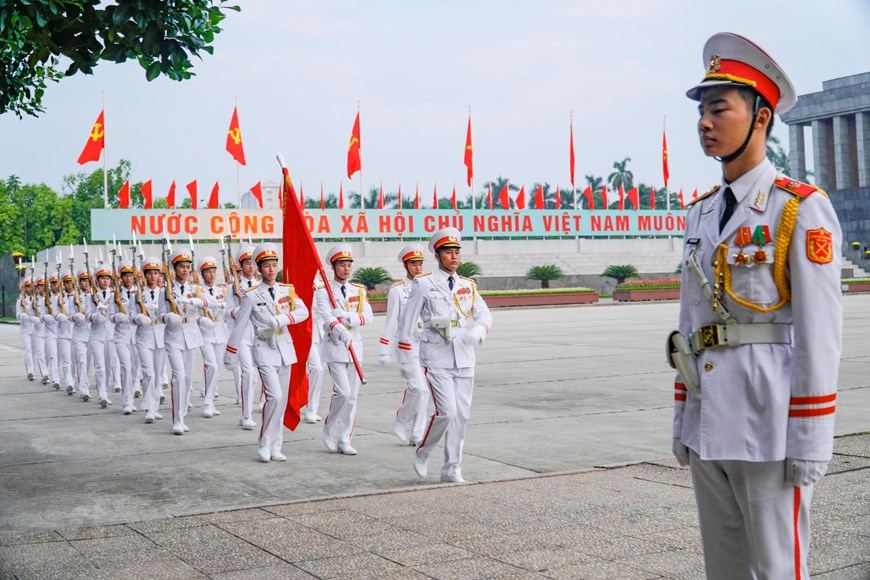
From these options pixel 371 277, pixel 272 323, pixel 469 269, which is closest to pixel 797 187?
pixel 272 323

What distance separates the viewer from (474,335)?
278 inches

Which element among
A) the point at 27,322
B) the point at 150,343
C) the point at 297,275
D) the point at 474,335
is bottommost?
the point at 150,343

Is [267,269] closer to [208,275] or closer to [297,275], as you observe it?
[297,275]

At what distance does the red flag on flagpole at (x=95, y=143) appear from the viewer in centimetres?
3531

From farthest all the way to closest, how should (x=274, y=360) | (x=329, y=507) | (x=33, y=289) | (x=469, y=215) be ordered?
(x=469, y=215), (x=33, y=289), (x=274, y=360), (x=329, y=507)

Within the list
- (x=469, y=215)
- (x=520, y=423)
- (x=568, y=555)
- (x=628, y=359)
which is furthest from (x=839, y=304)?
(x=469, y=215)

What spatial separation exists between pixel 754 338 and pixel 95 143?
35.8 meters

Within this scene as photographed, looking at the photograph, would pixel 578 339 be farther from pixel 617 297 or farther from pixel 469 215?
pixel 469 215

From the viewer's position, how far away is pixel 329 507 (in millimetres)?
6000

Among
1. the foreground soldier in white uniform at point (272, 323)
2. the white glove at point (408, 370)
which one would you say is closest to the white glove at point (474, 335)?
the white glove at point (408, 370)

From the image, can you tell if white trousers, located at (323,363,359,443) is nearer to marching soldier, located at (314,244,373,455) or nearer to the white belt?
marching soldier, located at (314,244,373,455)

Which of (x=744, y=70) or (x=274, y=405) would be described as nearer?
(x=744, y=70)

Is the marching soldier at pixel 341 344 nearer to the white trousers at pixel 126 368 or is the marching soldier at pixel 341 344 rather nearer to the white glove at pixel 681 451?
the white trousers at pixel 126 368

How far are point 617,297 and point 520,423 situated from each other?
111ft
